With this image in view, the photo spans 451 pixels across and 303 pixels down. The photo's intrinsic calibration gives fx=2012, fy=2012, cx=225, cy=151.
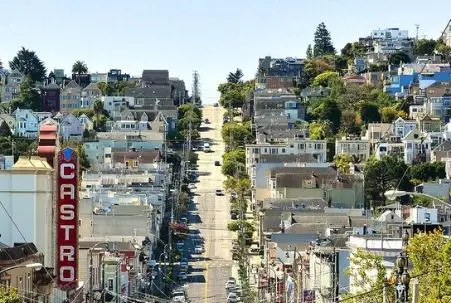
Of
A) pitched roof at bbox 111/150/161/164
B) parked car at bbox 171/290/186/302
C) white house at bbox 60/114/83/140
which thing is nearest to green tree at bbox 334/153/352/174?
pitched roof at bbox 111/150/161/164

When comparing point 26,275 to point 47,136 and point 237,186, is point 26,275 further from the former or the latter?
point 237,186

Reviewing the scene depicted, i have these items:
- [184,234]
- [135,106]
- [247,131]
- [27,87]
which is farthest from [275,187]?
[27,87]

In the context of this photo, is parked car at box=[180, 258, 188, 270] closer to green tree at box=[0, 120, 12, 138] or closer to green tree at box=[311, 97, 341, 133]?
green tree at box=[311, 97, 341, 133]

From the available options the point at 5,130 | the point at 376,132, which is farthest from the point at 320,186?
the point at 5,130

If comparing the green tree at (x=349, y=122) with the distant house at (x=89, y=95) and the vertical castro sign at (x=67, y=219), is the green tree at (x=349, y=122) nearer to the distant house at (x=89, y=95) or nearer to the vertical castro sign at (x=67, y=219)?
the distant house at (x=89, y=95)

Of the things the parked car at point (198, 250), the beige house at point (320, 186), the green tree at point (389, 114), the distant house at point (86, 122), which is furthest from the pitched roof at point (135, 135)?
the parked car at point (198, 250)

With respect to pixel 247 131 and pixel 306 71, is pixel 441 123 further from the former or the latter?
pixel 306 71
